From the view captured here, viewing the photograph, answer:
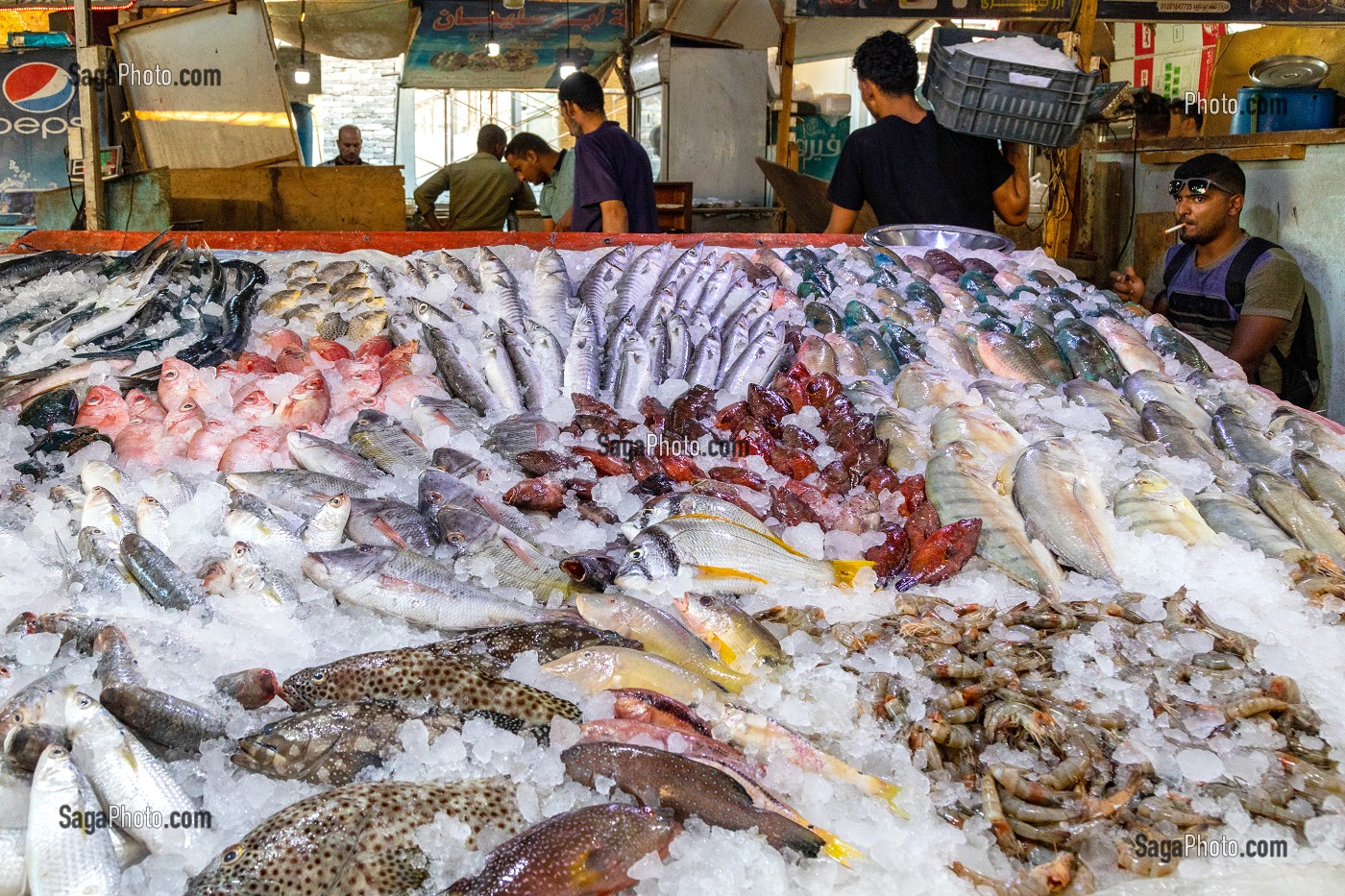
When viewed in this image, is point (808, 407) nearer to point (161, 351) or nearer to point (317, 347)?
point (317, 347)

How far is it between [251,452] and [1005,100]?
4388mm

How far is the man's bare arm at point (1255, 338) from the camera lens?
5.20 meters

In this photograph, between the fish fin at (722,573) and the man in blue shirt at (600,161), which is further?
the man in blue shirt at (600,161)

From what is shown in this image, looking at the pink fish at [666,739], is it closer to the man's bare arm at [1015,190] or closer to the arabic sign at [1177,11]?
the man's bare arm at [1015,190]

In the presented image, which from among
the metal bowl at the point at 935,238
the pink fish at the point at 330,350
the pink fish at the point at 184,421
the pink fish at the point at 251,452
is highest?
the metal bowl at the point at 935,238

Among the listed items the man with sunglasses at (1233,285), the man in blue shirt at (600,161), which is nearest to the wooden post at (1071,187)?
the man with sunglasses at (1233,285)

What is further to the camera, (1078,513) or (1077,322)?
(1077,322)

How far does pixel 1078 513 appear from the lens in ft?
9.43

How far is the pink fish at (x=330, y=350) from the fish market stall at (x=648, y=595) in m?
0.05

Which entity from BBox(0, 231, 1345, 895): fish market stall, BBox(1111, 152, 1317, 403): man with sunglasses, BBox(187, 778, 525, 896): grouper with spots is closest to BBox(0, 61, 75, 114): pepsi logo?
BBox(0, 231, 1345, 895): fish market stall

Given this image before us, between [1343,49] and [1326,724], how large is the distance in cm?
987

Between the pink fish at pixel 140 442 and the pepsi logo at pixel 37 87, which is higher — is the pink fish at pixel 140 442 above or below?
below

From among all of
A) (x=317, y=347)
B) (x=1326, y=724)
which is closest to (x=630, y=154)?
(x=317, y=347)

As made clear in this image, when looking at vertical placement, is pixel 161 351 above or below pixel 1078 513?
above
